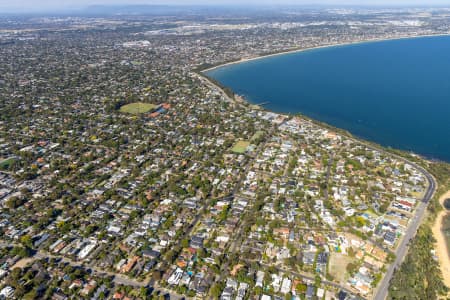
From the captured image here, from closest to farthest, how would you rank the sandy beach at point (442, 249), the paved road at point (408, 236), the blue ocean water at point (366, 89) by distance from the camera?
1. the paved road at point (408, 236)
2. the sandy beach at point (442, 249)
3. the blue ocean water at point (366, 89)

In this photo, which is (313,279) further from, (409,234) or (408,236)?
(409,234)

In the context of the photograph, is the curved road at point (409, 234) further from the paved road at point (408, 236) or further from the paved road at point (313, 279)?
the paved road at point (313, 279)

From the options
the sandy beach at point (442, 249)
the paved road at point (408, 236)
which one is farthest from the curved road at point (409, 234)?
the sandy beach at point (442, 249)

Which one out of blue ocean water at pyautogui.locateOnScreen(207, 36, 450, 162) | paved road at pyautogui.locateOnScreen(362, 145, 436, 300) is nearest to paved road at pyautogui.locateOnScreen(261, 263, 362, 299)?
paved road at pyautogui.locateOnScreen(362, 145, 436, 300)

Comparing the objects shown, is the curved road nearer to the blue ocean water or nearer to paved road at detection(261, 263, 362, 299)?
paved road at detection(261, 263, 362, 299)

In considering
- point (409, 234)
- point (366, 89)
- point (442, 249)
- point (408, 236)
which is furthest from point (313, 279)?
point (366, 89)

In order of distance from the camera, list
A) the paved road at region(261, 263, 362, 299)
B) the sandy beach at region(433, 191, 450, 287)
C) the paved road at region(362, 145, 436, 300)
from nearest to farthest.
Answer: the paved road at region(261, 263, 362, 299), the paved road at region(362, 145, 436, 300), the sandy beach at region(433, 191, 450, 287)

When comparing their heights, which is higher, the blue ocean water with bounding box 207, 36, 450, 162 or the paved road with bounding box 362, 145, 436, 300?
the blue ocean water with bounding box 207, 36, 450, 162

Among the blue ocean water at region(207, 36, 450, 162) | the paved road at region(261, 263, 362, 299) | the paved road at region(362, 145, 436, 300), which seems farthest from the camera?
the blue ocean water at region(207, 36, 450, 162)
